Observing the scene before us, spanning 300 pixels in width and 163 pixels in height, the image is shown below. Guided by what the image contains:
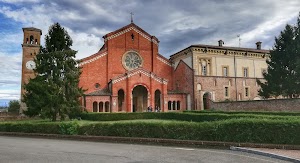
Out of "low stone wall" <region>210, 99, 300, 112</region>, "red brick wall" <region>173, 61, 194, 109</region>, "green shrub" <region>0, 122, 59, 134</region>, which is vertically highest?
"red brick wall" <region>173, 61, 194, 109</region>

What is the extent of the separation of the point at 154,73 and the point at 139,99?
513cm

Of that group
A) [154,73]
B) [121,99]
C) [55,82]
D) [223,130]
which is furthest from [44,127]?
[154,73]

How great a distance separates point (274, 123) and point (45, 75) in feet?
75.7

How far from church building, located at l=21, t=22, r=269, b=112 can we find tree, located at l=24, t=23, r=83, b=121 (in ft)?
39.4

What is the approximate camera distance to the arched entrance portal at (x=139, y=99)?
45531mm

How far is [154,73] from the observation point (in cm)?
4634

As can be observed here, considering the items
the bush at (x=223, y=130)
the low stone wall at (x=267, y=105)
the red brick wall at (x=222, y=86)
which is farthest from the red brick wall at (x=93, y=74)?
the bush at (x=223, y=130)

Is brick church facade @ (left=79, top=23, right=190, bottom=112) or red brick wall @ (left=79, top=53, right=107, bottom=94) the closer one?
brick church facade @ (left=79, top=23, right=190, bottom=112)

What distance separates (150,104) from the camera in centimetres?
4359

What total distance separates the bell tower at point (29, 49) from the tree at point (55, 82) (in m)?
20.8

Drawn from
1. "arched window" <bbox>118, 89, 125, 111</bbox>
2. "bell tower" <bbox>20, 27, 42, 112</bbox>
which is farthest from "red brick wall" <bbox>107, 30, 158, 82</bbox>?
"bell tower" <bbox>20, 27, 42, 112</bbox>

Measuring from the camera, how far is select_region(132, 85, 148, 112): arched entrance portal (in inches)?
1793

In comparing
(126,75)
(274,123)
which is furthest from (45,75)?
(274,123)

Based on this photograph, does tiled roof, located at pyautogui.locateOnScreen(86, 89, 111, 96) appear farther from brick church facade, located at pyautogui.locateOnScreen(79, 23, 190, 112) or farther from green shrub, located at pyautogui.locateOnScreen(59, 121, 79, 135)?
green shrub, located at pyautogui.locateOnScreen(59, 121, 79, 135)
